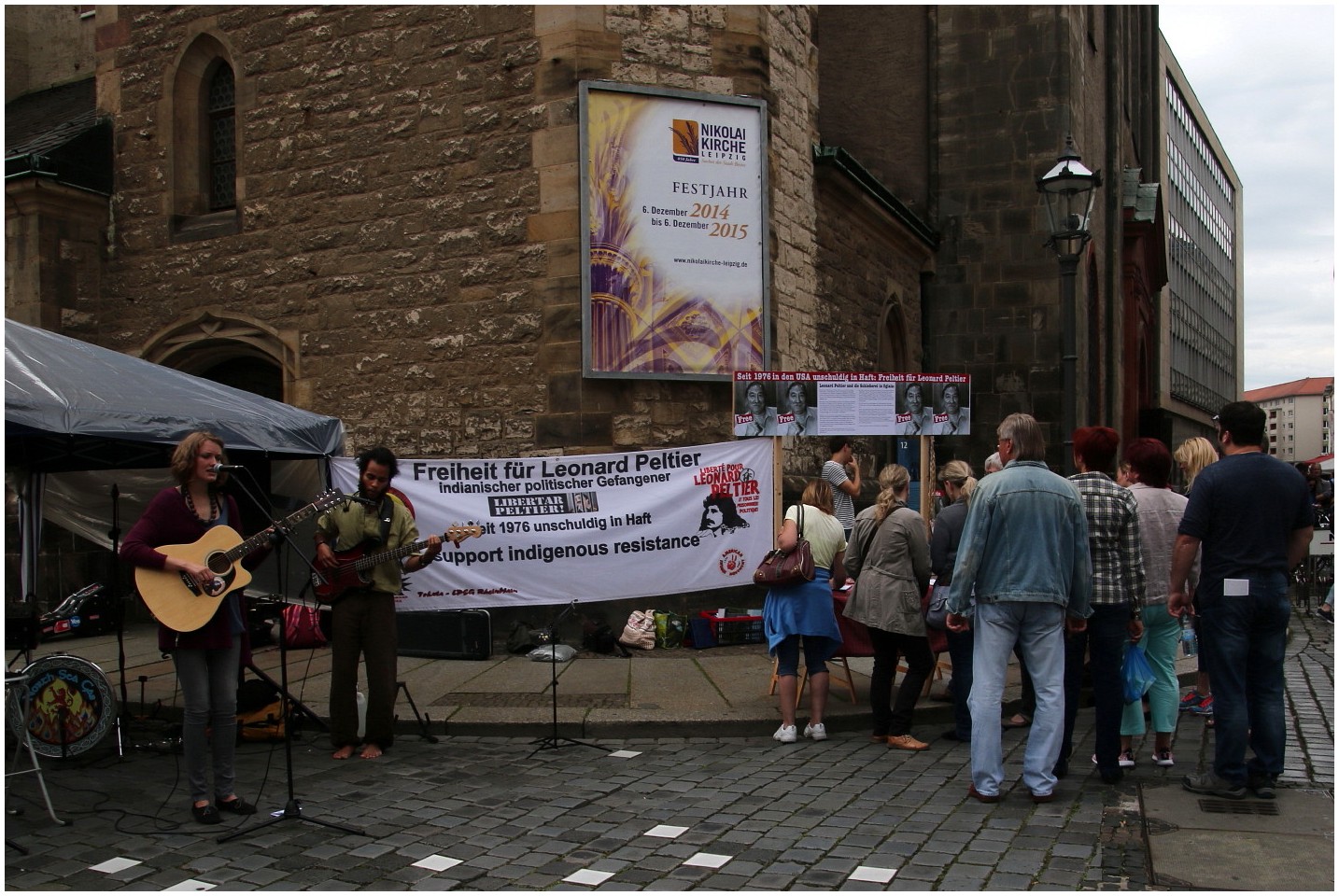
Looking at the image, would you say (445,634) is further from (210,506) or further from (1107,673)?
(1107,673)

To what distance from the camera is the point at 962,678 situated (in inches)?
281

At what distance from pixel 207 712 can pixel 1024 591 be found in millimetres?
4202

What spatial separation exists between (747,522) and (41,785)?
598 cm

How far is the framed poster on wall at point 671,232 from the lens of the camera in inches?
417

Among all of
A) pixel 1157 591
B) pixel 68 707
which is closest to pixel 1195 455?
pixel 1157 591

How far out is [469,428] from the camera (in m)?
11.1

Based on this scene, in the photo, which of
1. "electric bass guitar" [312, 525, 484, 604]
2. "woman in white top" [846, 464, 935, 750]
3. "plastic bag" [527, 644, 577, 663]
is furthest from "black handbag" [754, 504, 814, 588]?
"plastic bag" [527, 644, 577, 663]

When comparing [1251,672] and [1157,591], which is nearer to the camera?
[1251,672]

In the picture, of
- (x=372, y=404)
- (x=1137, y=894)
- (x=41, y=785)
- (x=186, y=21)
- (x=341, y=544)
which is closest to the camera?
(x=1137, y=894)

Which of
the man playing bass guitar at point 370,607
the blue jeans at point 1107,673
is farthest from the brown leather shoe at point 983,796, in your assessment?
the man playing bass guitar at point 370,607

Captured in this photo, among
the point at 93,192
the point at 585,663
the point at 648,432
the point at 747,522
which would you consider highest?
the point at 93,192

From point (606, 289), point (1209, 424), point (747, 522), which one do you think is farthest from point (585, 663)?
point (1209, 424)

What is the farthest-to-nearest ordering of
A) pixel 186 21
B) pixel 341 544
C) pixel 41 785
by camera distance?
pixel 186 21 → pixel 341 544 → pixel 41 785

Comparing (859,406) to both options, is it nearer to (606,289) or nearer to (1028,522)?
(606,289)
